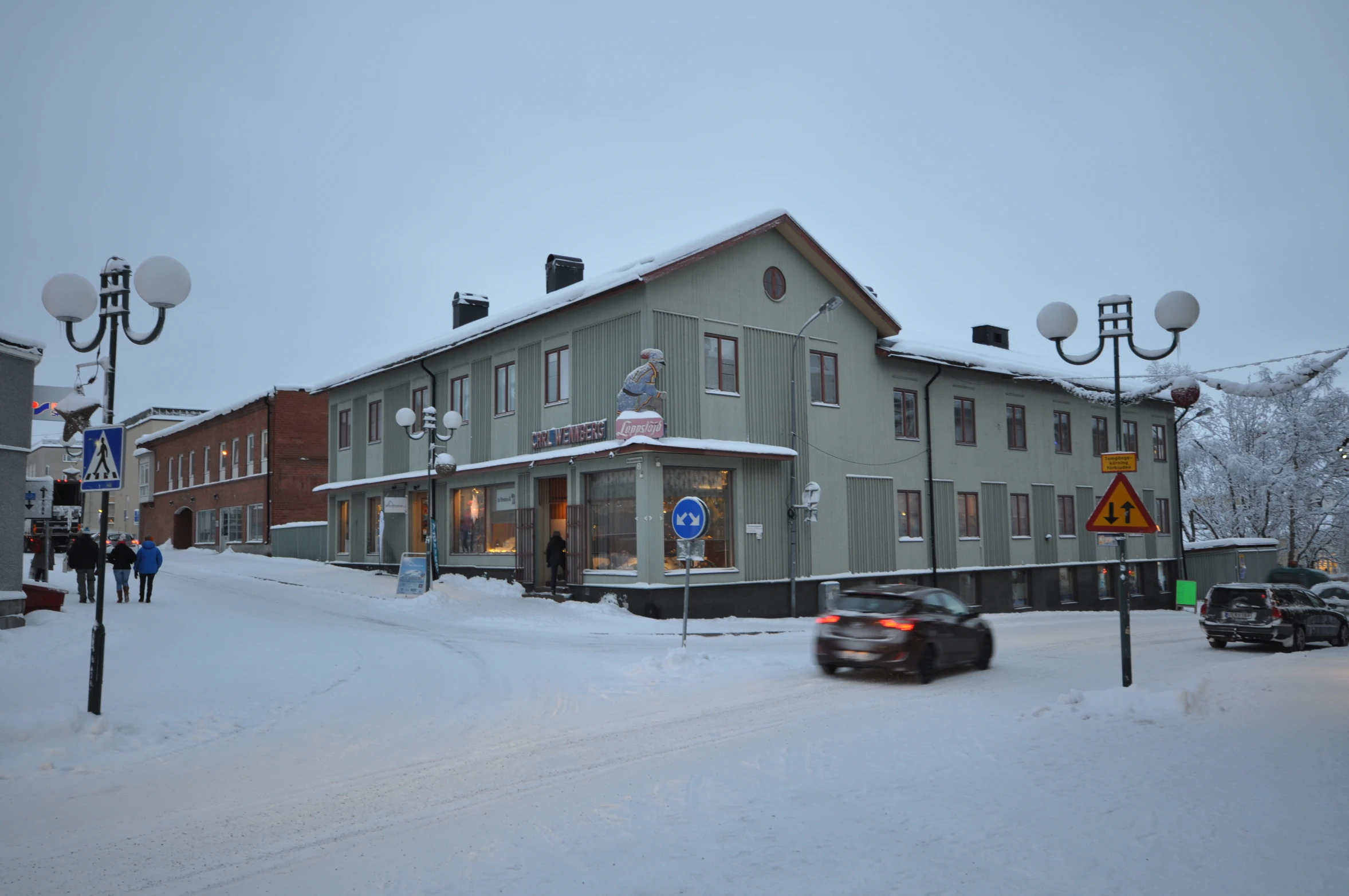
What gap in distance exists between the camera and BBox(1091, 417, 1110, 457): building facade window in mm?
38000

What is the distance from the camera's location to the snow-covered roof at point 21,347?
50.9ft

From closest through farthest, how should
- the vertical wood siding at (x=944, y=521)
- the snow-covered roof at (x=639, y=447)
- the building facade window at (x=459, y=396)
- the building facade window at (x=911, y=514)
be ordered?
the snow-covered roof at (x=639, y=447) < the building facade window at (x=911, y=514) < the building facade window at (x=459, y=396) < the vertical wood siding at (x=944, y=521)

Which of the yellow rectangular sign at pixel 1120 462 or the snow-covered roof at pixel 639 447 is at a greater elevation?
the snow-covered roof at pixel 639 447

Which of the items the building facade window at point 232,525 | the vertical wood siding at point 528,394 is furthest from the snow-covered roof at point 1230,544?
the building facade window at point 232,525

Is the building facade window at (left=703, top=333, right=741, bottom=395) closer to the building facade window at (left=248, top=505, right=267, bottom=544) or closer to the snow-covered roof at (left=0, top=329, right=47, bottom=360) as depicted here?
the snow-covered roof at (left=0, top=329, right=47, bottom=360)

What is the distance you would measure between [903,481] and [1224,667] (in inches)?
559

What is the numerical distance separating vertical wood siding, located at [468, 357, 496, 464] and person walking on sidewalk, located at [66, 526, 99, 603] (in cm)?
1006

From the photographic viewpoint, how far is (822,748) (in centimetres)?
930

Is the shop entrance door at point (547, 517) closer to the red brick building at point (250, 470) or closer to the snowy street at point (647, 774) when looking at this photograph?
the snowy street at point (647, 774)

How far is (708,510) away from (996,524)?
510 inches

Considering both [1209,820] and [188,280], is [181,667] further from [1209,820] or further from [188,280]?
[1209,820]

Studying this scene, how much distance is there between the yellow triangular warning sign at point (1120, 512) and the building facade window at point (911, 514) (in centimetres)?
1735

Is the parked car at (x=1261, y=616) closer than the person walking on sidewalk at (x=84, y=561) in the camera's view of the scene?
Yes

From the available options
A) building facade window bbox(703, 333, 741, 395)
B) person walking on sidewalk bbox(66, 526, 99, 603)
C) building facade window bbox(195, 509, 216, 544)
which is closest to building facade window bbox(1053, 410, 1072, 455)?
building facade window bbox(703, 333, 741, 395)
